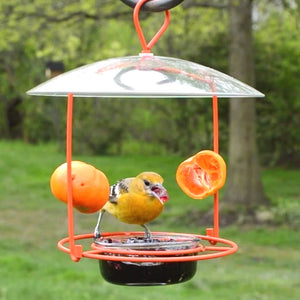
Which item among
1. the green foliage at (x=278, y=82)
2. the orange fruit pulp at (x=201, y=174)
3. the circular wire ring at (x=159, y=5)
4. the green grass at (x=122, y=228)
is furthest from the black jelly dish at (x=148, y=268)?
the green foliage at (x=278, y=82)

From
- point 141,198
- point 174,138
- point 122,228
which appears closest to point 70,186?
point 141,198

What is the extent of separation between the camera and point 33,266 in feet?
26.4

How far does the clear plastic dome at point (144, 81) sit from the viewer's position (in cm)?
246

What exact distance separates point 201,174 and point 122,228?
7.88 m

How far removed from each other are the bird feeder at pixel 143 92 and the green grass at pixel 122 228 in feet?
12.9

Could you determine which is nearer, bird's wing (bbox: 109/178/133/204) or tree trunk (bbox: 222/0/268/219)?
bird's wing (bbox: 109/178/133/204)

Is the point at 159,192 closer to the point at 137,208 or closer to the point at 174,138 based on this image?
the point at 137,208

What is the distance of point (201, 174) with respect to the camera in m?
3.10

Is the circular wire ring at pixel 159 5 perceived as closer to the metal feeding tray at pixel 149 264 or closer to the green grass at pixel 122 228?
the metal feeding tray at pixel 149 264

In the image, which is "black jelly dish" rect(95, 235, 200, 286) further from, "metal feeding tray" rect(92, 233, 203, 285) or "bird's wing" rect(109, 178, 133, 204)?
"bird's wing" rect(109, 178, 133, 204)

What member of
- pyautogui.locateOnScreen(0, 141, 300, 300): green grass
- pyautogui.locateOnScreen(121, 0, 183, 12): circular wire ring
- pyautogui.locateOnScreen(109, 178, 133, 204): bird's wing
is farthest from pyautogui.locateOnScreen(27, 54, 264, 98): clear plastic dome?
pyautogui.locateOnScreen(0, 141, 300, 300): green grass

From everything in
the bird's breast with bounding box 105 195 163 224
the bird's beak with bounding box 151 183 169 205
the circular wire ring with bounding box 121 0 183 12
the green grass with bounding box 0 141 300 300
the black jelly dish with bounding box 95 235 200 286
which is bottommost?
the green grass with bounding box 0 141 300 300

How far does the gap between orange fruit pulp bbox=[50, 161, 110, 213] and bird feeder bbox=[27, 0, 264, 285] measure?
0.32ft

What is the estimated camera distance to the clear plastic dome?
246 cm
